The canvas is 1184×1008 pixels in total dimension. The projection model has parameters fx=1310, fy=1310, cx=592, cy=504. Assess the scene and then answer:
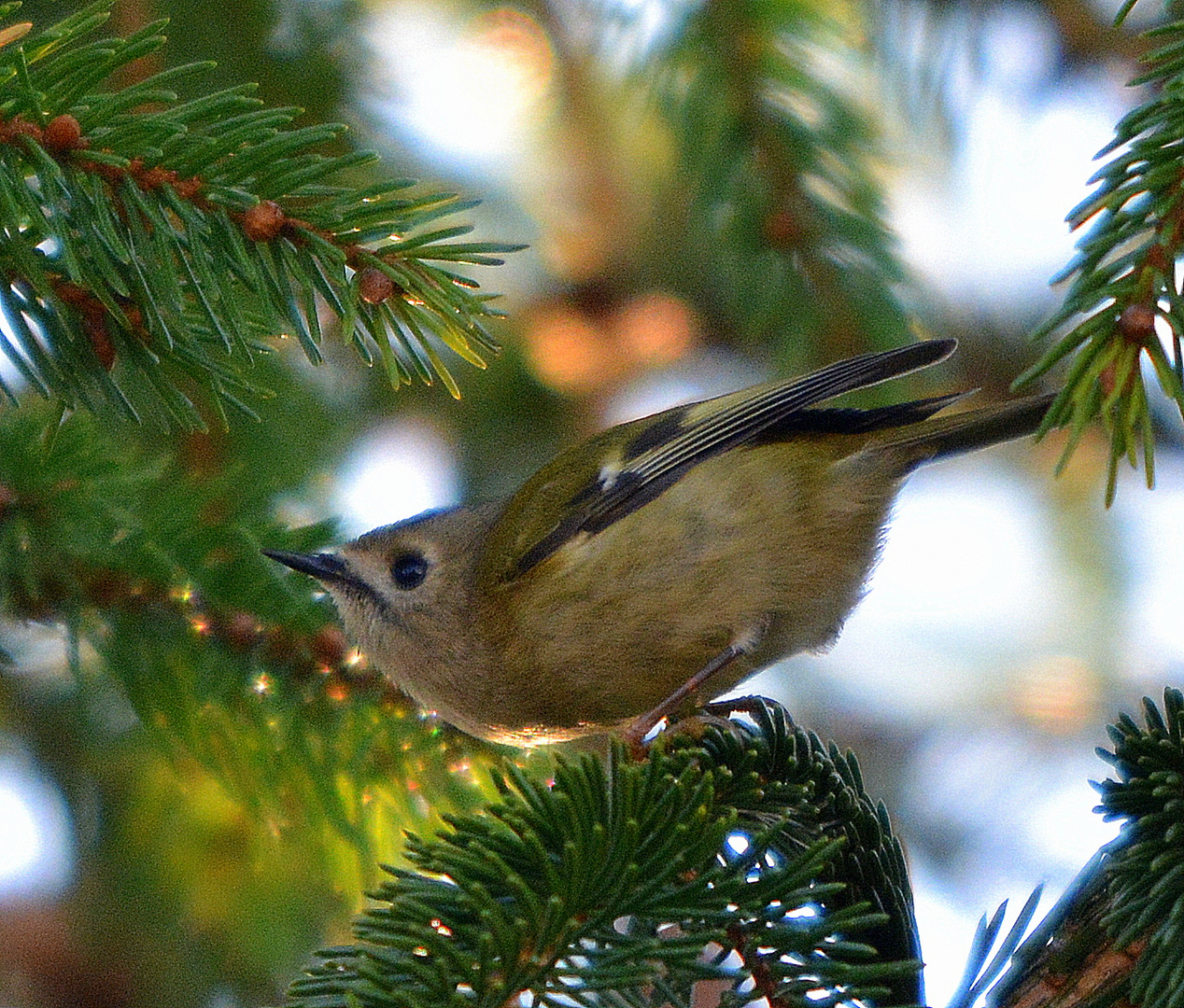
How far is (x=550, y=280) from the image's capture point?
316 cm

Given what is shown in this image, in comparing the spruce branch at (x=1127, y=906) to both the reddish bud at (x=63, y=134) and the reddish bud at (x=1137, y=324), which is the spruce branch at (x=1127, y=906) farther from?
the reddish bud at (x=63, y=134)

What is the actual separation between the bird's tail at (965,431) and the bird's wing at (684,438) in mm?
39

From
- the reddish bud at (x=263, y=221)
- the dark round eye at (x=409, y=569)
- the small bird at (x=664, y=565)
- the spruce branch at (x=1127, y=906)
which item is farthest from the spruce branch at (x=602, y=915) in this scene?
the dark round eye at (x=409, y=569)

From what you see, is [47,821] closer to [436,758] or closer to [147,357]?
[436,758]

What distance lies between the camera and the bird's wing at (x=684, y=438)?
220cm

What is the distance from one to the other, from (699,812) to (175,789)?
1.55 m

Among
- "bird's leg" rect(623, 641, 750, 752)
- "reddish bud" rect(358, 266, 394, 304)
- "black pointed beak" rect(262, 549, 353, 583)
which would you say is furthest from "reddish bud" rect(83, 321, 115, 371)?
"bird's leg" rect(623, 641, 750, 752)

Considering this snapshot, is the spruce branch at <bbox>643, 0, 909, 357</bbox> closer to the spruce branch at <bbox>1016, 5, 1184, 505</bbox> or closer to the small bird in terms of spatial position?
the small bird

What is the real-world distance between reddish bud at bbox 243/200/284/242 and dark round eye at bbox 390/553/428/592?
3.93 ft

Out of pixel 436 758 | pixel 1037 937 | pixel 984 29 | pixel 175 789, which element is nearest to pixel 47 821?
pixel 175 789

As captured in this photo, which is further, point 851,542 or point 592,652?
point 851,542

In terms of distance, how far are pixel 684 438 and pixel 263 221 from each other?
110 centimetres

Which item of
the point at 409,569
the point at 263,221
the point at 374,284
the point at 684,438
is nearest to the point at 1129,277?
the point at 374,284

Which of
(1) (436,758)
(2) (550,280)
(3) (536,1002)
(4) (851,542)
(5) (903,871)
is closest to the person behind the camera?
(3) (536,1002)
